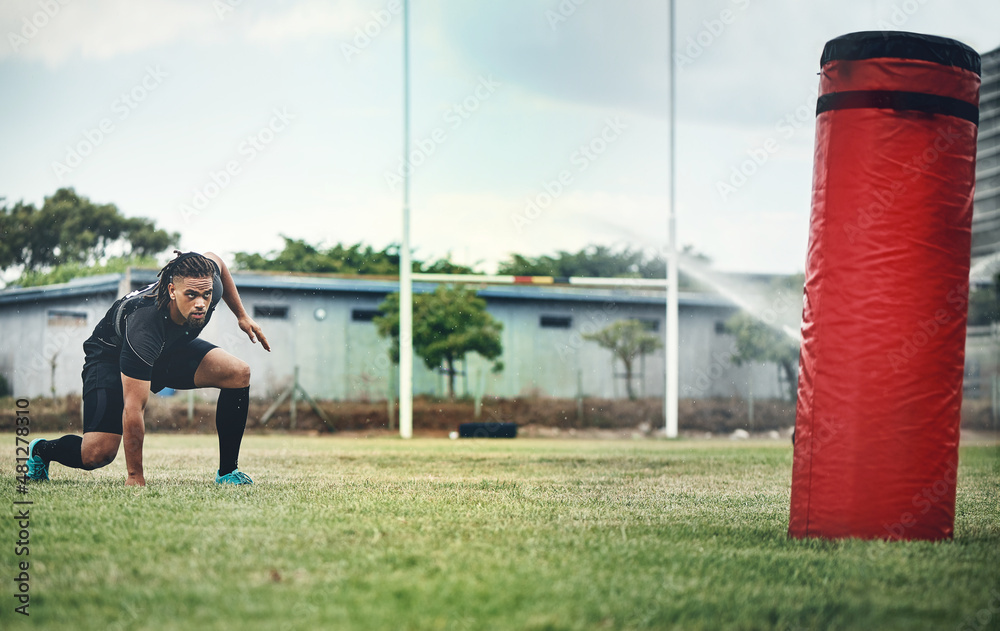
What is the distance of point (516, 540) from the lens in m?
4.32

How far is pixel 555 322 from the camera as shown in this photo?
2505 centimetres

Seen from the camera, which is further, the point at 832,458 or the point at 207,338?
the point at 207,338

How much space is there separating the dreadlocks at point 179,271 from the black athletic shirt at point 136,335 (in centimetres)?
Result: 5

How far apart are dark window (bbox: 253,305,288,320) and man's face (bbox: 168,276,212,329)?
607 inches

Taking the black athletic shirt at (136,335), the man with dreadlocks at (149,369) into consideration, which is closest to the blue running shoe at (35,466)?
the man with dreadlocks at (149,369)

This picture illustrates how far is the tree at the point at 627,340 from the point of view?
23.6 meters

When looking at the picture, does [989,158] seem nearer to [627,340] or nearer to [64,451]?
[627,340]

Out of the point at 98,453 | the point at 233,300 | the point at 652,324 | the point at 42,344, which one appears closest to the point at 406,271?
the point at 42,344

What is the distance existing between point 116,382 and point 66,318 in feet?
41.7

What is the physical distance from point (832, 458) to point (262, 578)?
2.84 meters

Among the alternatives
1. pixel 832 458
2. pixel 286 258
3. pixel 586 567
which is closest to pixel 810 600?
pixel 586 567

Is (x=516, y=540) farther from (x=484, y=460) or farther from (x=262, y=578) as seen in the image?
(x=484, y=460)

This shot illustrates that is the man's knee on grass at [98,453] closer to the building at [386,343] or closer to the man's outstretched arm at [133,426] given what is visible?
the man's outstretched arm at [133,426]
